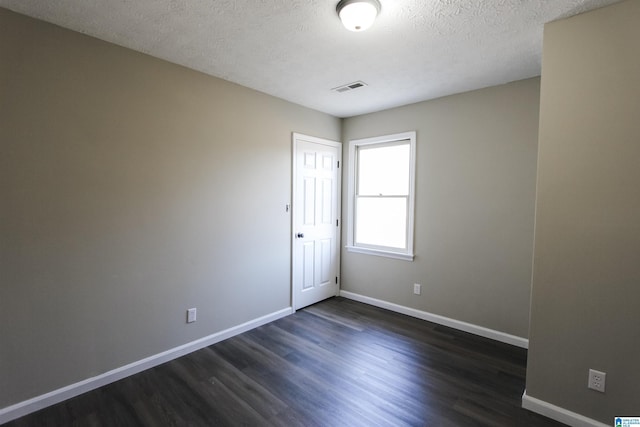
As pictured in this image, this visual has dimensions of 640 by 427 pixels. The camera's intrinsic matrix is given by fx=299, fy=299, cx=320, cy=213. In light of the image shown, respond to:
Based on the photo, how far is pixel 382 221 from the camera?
402 cm

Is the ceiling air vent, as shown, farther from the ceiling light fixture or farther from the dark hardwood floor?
the dark hardwood floor

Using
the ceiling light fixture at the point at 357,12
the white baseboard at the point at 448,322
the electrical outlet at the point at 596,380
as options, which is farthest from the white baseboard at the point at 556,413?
the ceiling light fixture at the point at 357,12

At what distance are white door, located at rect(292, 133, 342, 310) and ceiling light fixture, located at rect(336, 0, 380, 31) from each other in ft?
6.32

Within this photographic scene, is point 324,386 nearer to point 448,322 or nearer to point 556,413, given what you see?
point 556,413

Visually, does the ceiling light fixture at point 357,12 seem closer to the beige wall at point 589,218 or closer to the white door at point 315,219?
A: the beige wall at point 589,218

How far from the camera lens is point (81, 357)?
7.22 ft

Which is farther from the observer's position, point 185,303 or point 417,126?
point 417,126

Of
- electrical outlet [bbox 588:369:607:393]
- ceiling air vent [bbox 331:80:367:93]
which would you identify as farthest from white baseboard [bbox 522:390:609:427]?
ceiling air vent [bbox 331:80:367:93]

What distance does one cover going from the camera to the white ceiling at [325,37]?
5.98 ft

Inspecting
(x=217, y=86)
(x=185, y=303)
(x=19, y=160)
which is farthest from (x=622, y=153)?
(x=19, y=160)

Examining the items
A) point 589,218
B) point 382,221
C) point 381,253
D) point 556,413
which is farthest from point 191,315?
point 589,218

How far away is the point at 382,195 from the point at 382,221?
349mm

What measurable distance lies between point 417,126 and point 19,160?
3.59m

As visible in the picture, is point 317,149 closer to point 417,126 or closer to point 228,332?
point 417,126
